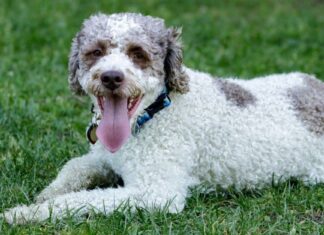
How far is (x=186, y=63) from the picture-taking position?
918 cm

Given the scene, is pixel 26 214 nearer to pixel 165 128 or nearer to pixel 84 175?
pixel 84 175

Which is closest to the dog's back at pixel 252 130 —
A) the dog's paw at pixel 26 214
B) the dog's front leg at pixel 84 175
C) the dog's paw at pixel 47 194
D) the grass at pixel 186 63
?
the grass at pixel 186 63

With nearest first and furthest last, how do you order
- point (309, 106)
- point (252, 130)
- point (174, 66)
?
point (174, 66) → point (252, 130) → point (309, 106)

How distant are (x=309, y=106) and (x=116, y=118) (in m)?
1.48

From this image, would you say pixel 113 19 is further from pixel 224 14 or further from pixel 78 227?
pixel 224 14

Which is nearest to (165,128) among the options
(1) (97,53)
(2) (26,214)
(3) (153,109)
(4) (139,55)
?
(3) (153,109)

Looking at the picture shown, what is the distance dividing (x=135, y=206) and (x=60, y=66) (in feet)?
14.6

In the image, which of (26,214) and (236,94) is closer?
(26,214)

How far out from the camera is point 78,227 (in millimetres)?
4711

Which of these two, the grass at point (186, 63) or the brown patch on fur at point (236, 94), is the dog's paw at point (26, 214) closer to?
the grass at point (186, 63)

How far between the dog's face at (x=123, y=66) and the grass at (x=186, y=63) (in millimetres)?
571

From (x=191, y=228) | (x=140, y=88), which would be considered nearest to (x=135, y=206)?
(x=191, y=228)

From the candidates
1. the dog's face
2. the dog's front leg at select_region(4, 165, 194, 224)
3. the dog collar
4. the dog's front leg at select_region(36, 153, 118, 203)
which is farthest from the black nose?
the dog's front leg at select_region(36, 153, 118, 203)

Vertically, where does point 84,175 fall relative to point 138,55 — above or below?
below
